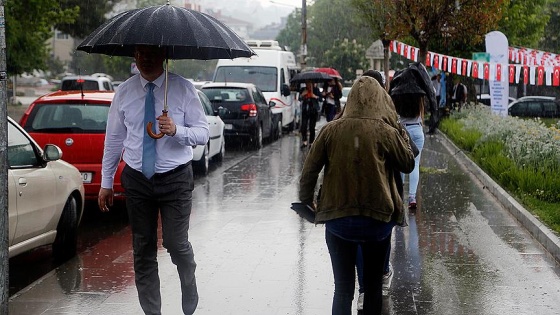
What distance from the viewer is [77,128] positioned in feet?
36.2

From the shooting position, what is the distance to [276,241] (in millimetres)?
9414

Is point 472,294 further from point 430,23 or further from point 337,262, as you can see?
point 430,23

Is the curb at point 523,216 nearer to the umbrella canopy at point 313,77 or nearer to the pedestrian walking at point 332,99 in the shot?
the pedestrian walking at point 332,99

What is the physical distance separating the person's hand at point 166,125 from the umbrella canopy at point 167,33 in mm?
453

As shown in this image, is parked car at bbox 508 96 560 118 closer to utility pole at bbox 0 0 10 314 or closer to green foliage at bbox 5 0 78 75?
green foliage at bbox 5 0 78 75

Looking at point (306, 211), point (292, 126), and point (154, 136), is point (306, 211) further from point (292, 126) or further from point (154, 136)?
point (292, 126)

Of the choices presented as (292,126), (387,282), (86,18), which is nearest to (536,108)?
(292,126)

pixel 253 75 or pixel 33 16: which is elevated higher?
pixel 33 16

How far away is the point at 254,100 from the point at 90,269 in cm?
1385

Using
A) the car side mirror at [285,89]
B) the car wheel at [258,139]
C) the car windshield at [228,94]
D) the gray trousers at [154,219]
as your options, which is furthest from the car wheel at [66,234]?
the car side mirror at [285,89]

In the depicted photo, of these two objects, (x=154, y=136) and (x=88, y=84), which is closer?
(x=154, y=136)

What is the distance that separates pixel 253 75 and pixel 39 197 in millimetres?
18375

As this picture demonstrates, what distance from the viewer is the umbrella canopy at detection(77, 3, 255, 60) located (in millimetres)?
5422

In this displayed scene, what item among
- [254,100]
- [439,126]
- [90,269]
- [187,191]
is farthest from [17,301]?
[439,126]
